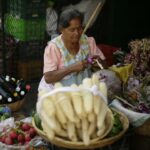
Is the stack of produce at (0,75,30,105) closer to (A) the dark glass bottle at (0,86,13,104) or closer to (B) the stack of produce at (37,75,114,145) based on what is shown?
(A) the dark glass bottle at (0,86,13,104)

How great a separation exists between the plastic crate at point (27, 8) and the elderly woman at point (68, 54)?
7.43 feet

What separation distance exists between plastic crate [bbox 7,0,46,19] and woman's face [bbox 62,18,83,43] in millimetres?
2511

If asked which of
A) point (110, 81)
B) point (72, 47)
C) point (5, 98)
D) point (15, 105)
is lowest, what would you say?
point (15, 105)

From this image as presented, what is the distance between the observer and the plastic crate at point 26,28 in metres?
6.59

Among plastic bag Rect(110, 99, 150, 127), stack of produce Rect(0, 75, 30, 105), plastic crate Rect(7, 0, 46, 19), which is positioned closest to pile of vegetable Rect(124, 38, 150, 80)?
plastic bag Rect(110, 99, 150, 127)

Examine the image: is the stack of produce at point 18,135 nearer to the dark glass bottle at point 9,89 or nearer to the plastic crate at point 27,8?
the dark glass bottle at point 9,89

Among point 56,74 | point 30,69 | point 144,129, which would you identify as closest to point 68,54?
point 56,74

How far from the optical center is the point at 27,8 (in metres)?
6.51

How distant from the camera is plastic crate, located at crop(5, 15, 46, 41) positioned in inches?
260

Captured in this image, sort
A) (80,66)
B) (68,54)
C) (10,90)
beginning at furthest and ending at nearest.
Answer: (10,90) → (68,54) → (80,66)

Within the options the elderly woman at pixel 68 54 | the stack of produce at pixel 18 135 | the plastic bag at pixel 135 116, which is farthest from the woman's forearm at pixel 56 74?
the plastic bag at pixel 135 116

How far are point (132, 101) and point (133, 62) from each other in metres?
0.99

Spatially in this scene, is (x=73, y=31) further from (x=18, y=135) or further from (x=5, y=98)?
(x=5, y=98)

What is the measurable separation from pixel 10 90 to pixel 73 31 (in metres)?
1.50
